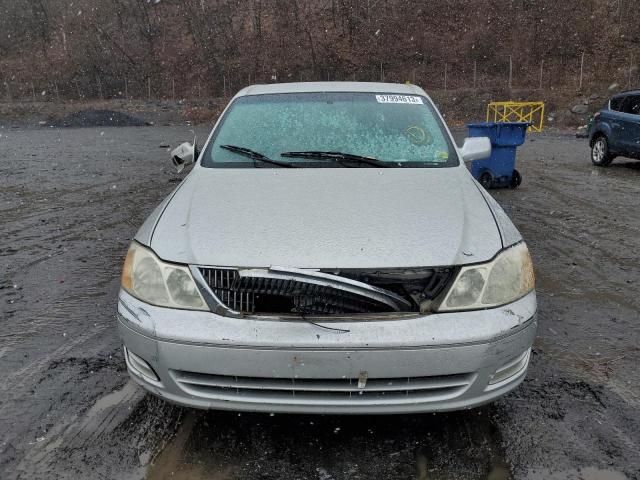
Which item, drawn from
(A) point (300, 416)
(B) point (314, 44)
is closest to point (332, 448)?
(A) point (300, 416)

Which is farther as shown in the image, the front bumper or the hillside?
the hillside

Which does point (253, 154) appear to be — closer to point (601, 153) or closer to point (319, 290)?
point (319, 290)

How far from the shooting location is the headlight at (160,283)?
85.4 inches

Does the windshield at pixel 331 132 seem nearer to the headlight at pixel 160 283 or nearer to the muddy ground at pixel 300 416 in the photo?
the headlight at pixel 160 283

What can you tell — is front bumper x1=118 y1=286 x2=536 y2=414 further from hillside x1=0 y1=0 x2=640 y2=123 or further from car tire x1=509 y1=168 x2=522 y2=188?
hillside x1=0 y1=0 x2=640 y2=123

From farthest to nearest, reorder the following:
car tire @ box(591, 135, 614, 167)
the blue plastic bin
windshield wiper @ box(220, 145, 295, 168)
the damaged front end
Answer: car tire @ box(591, 135, 614, 167) < the blue plastic bin < windshield wiper @ box(220, 145, 295, 168) < the damaged front end

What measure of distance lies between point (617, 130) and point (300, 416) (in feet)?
37.1

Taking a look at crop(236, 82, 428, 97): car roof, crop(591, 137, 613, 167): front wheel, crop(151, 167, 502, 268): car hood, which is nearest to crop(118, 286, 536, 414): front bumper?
crop(151, 167, 502, 268): car hood

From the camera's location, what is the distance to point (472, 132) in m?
9.12

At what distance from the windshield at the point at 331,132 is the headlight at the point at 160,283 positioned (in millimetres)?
1057

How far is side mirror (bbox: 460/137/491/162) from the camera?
12.0 feet

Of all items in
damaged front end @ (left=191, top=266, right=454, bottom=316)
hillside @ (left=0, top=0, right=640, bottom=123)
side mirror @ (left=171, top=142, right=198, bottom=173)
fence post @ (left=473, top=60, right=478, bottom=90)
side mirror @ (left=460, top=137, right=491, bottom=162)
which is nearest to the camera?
damaged front end @ (left=191, top=266, right=454, bottom=316)

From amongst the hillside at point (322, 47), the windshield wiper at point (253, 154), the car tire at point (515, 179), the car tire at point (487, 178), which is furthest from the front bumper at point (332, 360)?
the hillside at point (322, 47)

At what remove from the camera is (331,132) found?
11.1 feet
